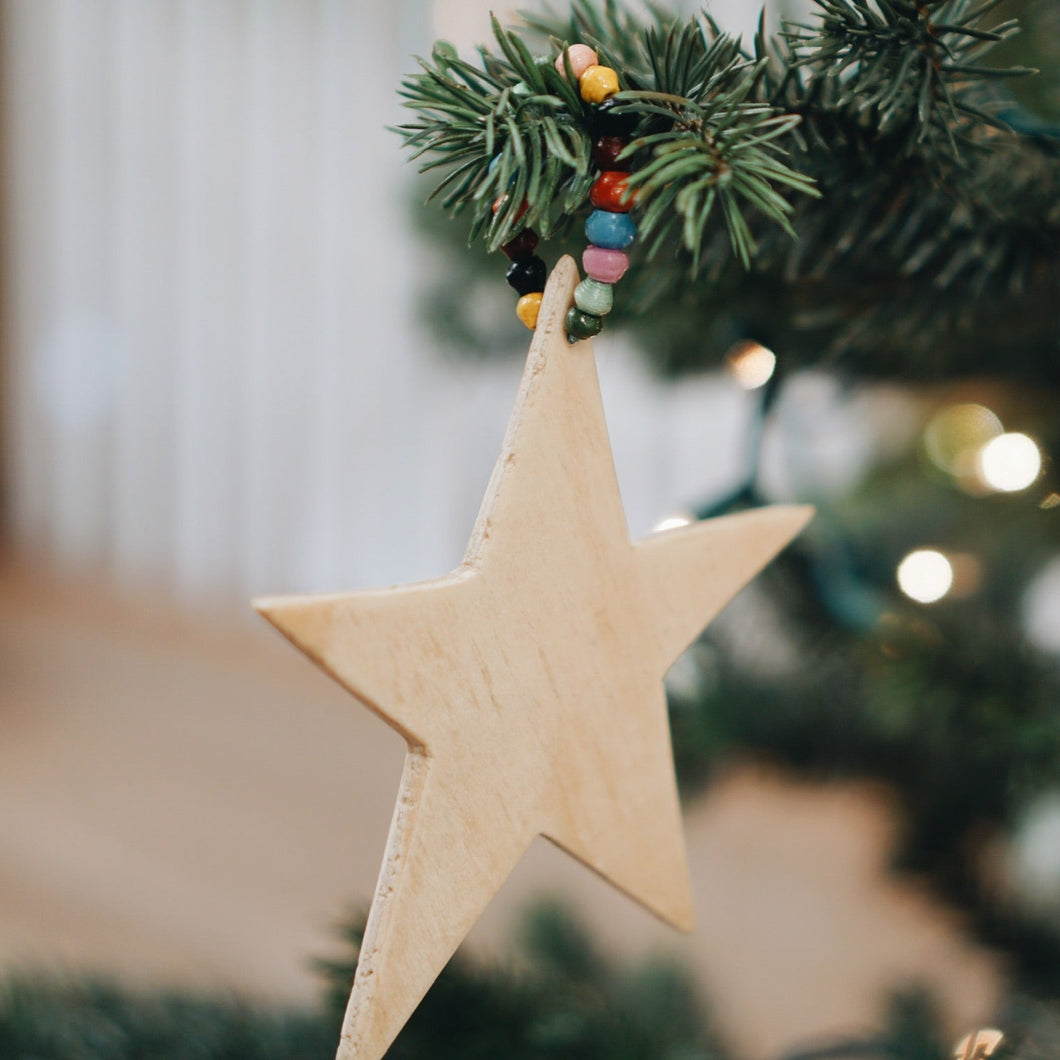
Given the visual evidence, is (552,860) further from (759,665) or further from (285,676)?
(285,676)

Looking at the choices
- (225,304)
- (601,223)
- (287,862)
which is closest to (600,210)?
(601,223)

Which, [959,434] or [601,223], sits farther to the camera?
[959,434]

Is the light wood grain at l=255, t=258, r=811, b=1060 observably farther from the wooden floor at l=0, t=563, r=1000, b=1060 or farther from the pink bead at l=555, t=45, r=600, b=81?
the wooden floor at l=0, t=563, r=1000, b=1060

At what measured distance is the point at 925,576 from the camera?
49 centimetres

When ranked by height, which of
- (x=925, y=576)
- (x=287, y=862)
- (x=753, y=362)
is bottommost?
(x=287, y=862)

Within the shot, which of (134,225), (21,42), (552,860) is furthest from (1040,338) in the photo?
(21,42)

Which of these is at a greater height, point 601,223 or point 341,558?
point 601,223

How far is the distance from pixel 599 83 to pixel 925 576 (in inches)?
14.2

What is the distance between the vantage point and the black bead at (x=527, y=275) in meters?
0.25

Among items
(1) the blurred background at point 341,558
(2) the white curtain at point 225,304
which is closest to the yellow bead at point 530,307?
(1) the blurred background at point 341,558

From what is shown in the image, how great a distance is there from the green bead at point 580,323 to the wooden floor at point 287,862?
257mm

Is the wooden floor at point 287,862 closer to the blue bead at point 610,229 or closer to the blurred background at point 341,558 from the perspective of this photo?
the blurred background at point 341,558

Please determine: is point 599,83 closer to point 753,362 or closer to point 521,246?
point 521,246

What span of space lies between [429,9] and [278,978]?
4.32ft
